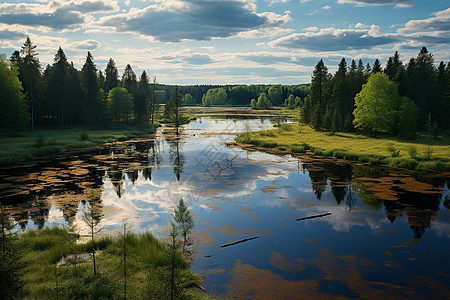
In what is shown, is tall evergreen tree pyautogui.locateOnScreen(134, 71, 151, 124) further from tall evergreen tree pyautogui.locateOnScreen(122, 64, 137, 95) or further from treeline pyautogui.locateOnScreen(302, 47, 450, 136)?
treeline pyautogui.locateOnScreen(302, 47, 450, 136)

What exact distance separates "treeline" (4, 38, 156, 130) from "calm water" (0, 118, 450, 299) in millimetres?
31313

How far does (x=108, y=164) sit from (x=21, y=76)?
40915mm

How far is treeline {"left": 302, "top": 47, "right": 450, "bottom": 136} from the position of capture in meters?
60.0

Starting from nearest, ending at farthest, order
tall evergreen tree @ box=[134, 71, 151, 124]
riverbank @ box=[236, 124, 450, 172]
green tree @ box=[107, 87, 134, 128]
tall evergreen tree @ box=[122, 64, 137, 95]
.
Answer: riverbank @ box=[236, 124, 450, 172], green tree @ box=[107, 87, 134, 128], tall evergreen tree @ box=[134, 71, 151, 124], tall evergreen tree @ box=[122, 64, 137, 95]

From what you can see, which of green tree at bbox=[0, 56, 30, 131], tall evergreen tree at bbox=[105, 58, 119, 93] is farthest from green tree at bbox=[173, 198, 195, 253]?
tall evergreen tree at bbox=[105, 58, 119, 93]

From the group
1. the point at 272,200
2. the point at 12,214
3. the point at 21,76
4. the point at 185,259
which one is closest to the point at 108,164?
the point at 12,214

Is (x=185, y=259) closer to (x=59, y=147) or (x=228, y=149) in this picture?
(x=228, y=149)

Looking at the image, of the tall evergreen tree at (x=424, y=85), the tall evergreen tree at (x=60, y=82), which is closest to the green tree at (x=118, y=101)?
the tall evergreen tree at (x=60, y=82)

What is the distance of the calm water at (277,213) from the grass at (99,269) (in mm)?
1808

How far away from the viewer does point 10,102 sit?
51250 millimetres

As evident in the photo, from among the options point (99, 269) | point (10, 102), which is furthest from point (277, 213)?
point (10, 102)

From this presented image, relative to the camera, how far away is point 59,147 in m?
44.1

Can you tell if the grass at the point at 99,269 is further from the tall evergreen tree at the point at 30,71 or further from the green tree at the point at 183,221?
the tall evergreen tree at the point at 30,71

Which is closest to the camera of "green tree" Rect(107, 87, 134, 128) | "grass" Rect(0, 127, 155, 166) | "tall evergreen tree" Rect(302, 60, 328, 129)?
"grass" Rect(0, 127, 155, 166)
